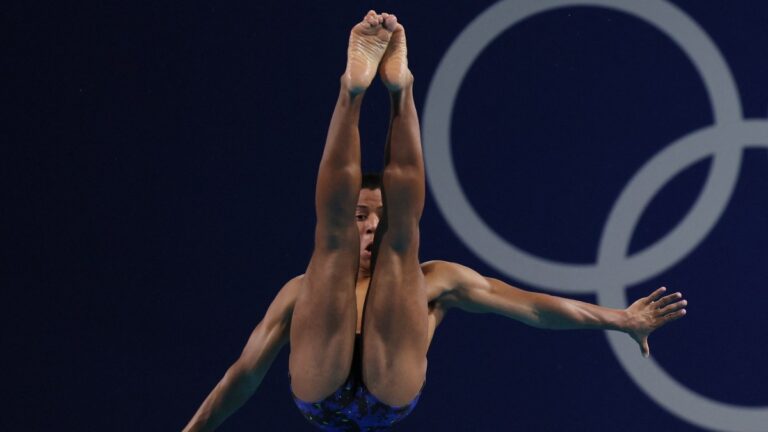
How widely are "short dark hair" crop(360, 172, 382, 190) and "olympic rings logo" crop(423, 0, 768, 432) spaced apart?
1.19 meters

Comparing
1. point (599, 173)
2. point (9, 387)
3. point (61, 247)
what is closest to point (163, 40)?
point (61, 247)

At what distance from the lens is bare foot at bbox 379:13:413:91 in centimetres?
331

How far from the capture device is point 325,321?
3336 mm

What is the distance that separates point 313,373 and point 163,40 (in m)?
2.22

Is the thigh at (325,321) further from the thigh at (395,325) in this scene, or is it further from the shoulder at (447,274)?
Result: the shoulder at (447,274)

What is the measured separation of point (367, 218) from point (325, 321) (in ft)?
1.76

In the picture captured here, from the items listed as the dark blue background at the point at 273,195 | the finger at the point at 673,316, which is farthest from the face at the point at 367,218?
the dark blue background at the point at 273,195

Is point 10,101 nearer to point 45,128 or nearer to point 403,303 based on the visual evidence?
point 45,128

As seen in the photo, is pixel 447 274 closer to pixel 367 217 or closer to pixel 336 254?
pixel 367 217

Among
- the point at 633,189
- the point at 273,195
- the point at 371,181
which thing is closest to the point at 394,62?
the point at 371,181

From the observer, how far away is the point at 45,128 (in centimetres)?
500

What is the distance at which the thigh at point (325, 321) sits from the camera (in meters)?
3.30

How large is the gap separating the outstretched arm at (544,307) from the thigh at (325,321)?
510 millimetres

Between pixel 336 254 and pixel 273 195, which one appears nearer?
pixel 336 254
